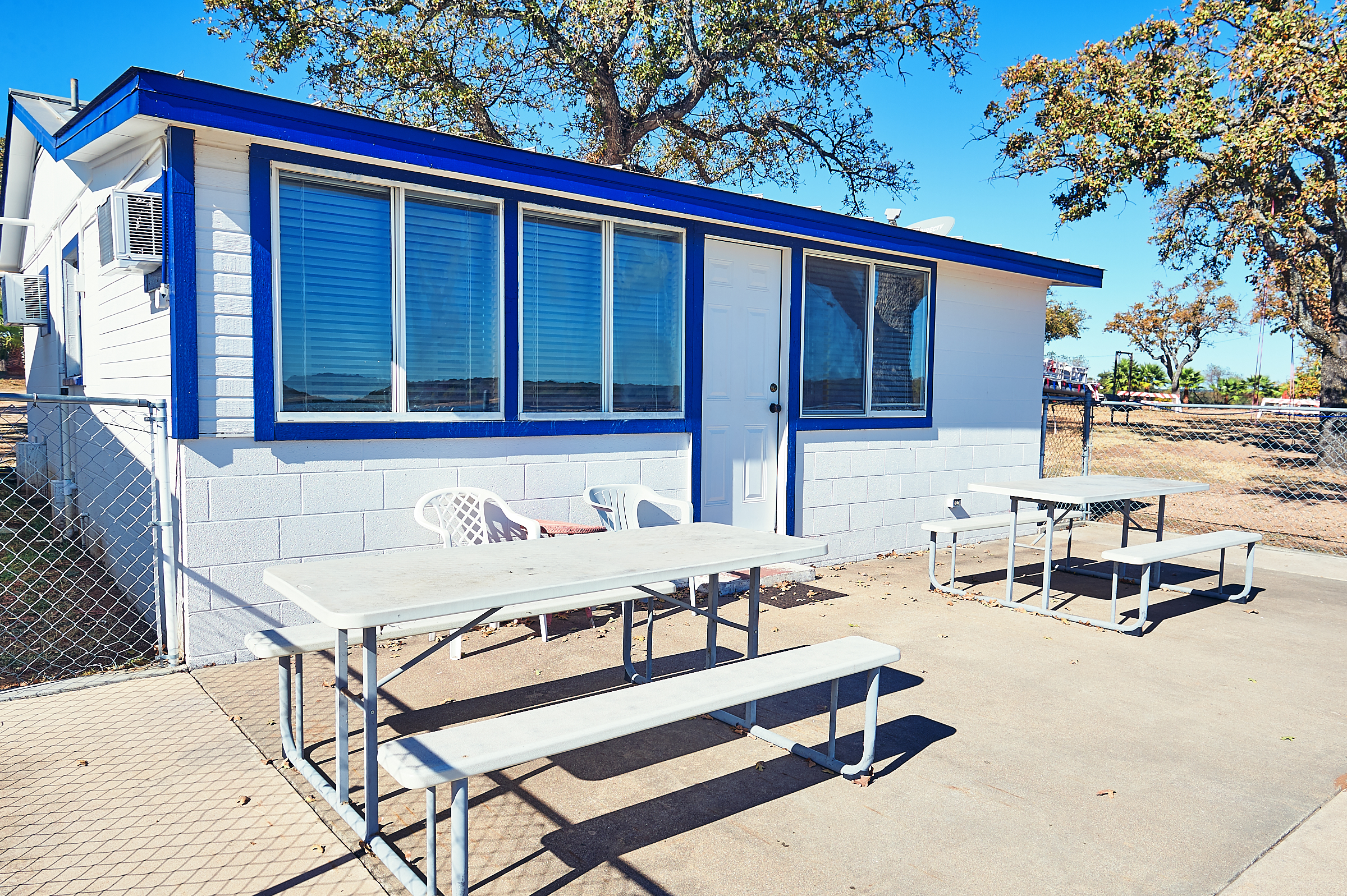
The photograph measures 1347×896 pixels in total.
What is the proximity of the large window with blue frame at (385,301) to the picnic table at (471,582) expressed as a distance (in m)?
1.84

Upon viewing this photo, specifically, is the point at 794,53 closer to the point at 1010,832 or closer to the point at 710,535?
the point at 710,535

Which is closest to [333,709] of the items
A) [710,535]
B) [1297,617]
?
[710,535]

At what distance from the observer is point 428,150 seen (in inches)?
190

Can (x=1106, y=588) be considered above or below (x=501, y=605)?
below

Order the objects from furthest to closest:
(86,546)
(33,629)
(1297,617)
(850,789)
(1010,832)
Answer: (86,546) < (1297,617) < (33,629) < (850,789) < (1010,832)

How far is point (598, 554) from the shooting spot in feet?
11.1

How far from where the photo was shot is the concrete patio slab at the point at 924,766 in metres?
2.63

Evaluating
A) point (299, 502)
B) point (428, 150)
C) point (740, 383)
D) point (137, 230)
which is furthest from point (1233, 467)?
point (137, 230)

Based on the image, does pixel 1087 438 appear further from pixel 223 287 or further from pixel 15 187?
pixel 15 187

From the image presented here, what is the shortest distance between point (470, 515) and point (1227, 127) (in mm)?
10734

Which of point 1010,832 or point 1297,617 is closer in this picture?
point 1010,832

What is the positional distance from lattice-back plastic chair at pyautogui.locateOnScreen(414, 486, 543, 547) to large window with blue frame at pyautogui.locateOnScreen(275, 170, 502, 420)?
494 mm

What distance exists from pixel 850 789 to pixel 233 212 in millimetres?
4109

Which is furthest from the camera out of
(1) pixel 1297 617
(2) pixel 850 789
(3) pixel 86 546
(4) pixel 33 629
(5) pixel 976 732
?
(3) pixel 86 546
